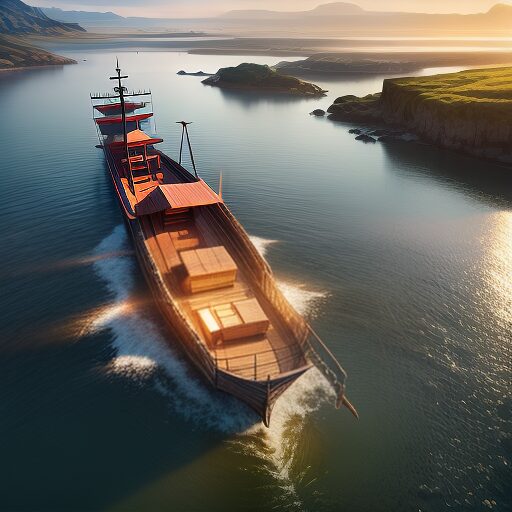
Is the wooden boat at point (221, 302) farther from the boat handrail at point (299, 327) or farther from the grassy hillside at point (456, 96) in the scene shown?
the grassy hillside at point (456, 96)

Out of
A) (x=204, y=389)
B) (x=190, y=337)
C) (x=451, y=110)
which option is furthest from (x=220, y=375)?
(x=451, y=110)

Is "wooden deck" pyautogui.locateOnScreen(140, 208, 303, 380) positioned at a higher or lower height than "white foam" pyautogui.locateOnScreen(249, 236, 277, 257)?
higher

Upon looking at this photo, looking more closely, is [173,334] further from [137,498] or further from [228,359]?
[137,498]

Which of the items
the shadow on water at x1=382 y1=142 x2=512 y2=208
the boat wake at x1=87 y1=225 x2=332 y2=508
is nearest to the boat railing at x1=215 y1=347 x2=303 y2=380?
the boat wake at x1=87 y1=225 x2=332 y2=508

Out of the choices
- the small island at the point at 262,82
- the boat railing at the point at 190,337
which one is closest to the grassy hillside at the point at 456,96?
the small island at the point at 262,82

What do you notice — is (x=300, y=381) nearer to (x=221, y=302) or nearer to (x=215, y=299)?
(x=221, y=302)

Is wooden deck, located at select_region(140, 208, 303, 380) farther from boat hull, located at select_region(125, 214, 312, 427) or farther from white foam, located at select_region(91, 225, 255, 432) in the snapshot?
white foam, located at select_region(91, 225, 255, 432)

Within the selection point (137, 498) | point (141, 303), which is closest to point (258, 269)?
point (141, 303)
